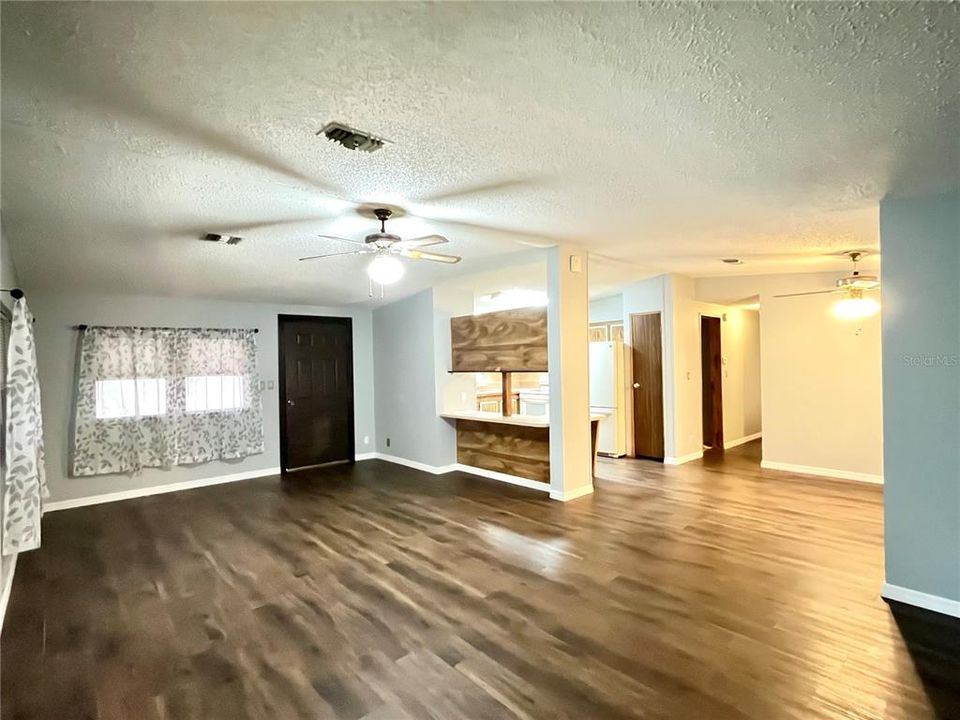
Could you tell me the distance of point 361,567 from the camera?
3336 mm

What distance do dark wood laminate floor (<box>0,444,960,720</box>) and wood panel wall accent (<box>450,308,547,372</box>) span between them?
158cm

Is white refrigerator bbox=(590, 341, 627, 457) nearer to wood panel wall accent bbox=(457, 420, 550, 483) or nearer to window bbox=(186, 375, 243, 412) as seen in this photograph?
wood panel wall accent bbox=(457, 420, 550, 483)

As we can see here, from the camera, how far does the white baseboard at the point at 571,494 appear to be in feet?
15.3

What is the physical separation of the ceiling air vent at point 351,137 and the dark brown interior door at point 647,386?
521 cm

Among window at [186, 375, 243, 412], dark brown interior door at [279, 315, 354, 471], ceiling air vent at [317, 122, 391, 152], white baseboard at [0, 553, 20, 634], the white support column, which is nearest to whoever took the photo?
ceiling air vent at [317, 122, 391, 152]

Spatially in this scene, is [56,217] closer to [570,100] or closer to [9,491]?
[9,491]

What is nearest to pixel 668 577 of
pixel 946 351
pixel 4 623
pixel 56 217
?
pixel 946 351

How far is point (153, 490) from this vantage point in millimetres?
5473

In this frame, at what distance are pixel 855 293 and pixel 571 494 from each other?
369 centimetres

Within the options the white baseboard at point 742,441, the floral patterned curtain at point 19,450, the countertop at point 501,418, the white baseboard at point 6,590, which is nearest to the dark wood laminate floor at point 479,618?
the white baseboard at point 6,590

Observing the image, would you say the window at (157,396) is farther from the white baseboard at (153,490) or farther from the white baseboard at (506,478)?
the white baseboard at (506,478)

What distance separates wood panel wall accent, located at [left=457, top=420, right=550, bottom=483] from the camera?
17.0 ft

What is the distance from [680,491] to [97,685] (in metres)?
4.71

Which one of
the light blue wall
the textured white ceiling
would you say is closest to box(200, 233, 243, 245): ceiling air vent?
the textured white ceiling
